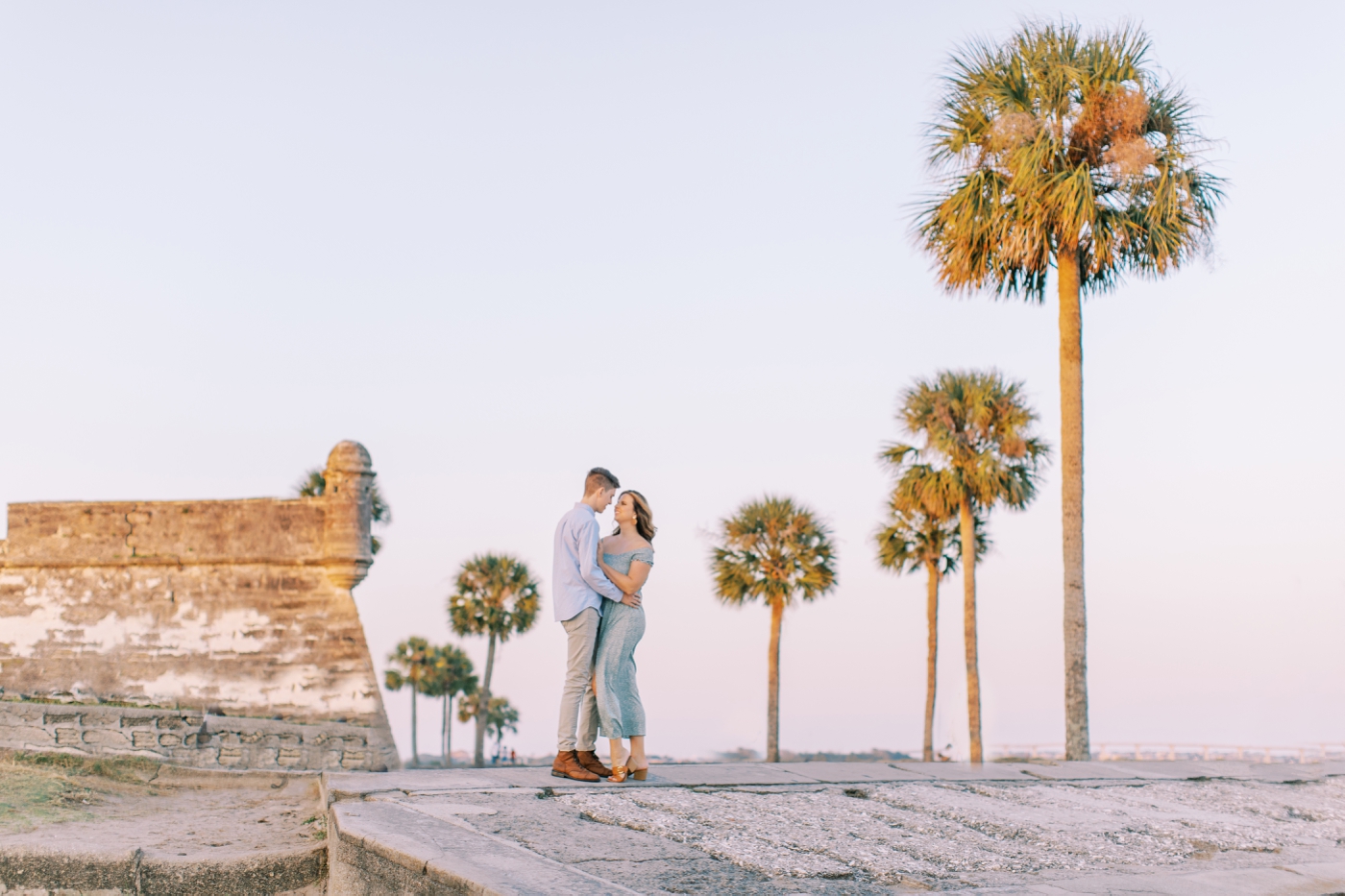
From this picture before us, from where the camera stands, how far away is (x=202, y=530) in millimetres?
12047

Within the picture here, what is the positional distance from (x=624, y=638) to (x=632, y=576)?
0.37m

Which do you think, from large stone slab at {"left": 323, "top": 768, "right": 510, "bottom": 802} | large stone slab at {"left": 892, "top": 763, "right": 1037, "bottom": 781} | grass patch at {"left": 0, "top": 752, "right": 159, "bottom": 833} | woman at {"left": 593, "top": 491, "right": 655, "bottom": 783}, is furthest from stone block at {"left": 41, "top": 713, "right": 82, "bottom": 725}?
large stone slab at {"left": 892, "top": 763, "right": 1037, "bottom": 781}

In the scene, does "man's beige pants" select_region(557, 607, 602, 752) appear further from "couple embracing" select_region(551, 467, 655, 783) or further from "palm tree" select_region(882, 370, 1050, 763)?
"palm tree" select_region(882, 370, 1050, 763)

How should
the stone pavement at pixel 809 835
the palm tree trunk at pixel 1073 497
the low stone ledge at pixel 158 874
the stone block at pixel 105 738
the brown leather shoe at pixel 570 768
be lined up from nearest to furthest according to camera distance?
the stone pavement at pixel 809 835, the low stone ledge at pixel 158 874, the brown leather shoe at pixel 570 768, the stone block at pixel 105 738, the palm tree trunk at pixel 1073 497

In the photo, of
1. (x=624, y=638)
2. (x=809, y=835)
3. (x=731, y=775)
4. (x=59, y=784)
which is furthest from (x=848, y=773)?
(x=59, y=784)

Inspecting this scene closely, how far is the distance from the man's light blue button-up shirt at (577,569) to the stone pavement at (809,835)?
1.02 meters

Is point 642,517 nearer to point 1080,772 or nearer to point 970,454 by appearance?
point 1080,772

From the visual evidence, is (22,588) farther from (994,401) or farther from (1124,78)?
(994,401)

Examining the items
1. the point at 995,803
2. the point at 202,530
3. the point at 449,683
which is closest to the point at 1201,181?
the point at 995,803

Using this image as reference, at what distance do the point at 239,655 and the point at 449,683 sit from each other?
39470 millimetres

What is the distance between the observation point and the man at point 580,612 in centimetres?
653

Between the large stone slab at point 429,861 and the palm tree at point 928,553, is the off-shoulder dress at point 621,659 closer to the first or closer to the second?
the large stone slab at point 429,861

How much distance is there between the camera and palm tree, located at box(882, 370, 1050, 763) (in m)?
27.7

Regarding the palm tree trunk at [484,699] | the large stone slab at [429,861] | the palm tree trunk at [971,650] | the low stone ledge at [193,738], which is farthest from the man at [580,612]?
the palm tree trunk at [484,699]
